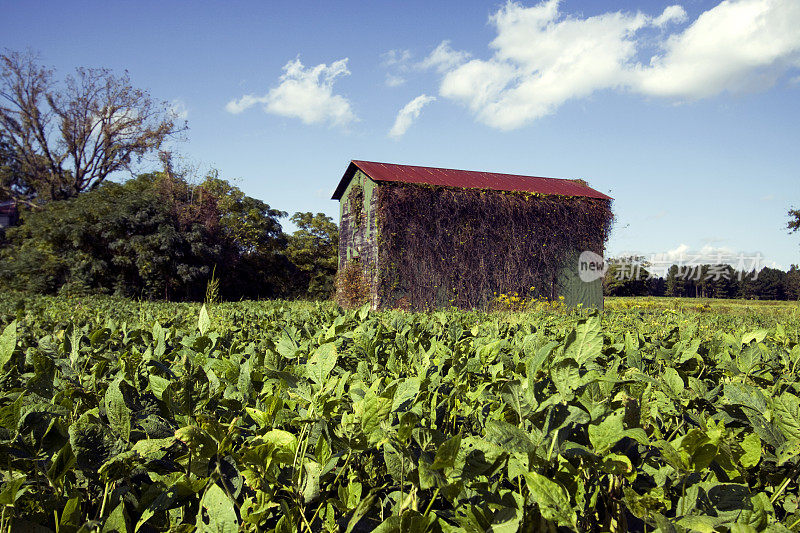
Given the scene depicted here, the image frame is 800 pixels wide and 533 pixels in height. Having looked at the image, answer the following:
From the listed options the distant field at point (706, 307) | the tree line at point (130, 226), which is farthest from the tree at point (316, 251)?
the distant field at point (706, 307)

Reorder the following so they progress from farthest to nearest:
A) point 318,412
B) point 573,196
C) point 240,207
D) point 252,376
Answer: point 240,207, point 573,196, point 252,376, point 318,412

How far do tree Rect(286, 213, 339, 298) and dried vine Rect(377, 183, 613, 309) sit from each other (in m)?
13.3

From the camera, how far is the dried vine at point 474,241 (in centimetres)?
1667

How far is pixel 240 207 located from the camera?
30.0 metres

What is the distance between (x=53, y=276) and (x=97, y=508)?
1031 inches

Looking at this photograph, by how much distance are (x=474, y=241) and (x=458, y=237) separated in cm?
69

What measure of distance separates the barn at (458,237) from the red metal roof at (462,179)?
0.18 ft

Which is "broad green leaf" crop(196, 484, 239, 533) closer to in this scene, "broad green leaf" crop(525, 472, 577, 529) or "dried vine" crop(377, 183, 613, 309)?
"broad green leaf" crop(525, 472, 577, 529)

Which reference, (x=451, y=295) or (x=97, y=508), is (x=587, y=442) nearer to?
(x=97, y=508)

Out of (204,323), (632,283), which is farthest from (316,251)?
(632,283)

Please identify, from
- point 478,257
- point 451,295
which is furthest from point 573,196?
point 451,295

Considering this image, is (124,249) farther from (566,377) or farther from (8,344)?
(566,377)

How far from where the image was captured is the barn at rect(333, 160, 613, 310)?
1670 centimetres

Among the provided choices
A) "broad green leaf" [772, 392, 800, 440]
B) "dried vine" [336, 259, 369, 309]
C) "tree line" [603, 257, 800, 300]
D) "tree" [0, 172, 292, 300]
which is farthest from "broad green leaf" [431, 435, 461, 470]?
"tree line" [603, 257, 800, 300]
